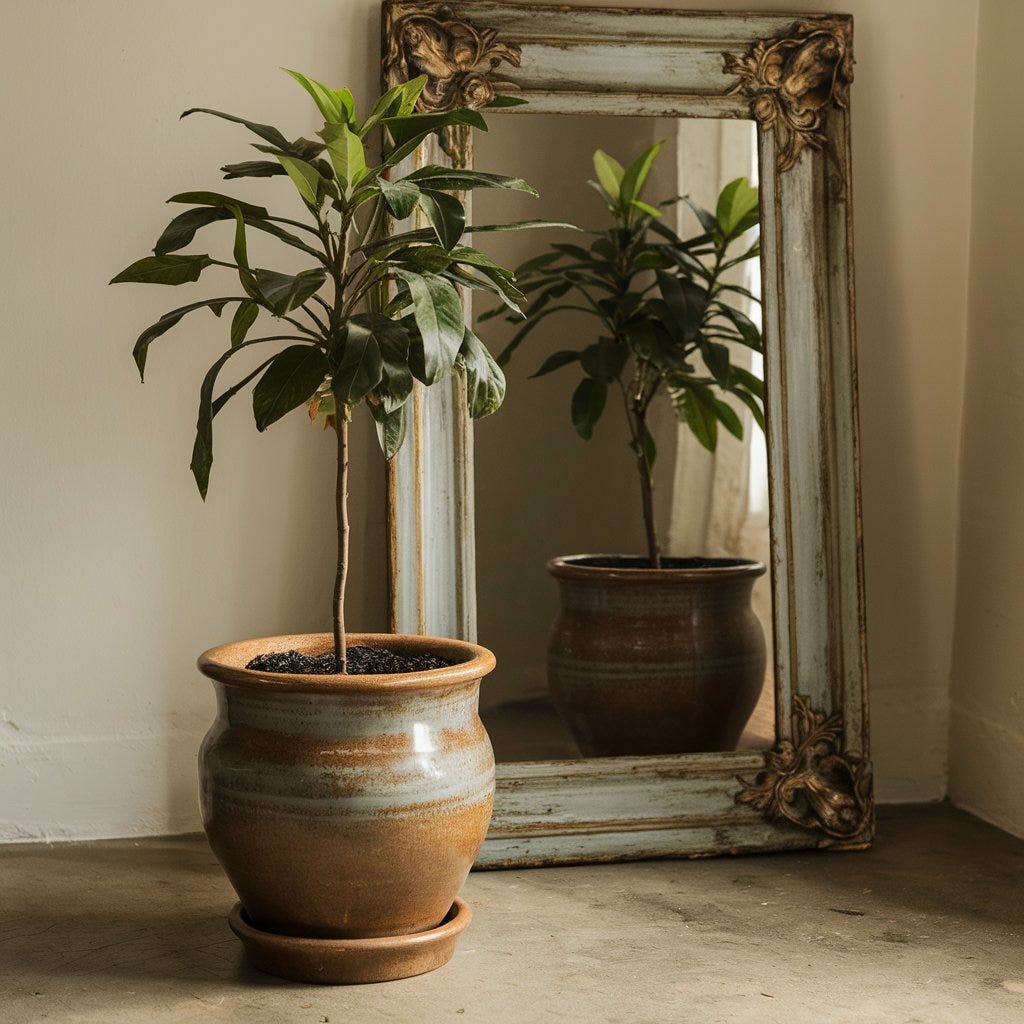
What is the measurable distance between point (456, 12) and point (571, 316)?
1.88 feet

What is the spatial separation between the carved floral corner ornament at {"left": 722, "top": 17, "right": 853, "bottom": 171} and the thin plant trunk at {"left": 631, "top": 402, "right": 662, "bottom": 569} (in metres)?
0.54

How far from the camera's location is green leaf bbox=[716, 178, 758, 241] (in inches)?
95.5

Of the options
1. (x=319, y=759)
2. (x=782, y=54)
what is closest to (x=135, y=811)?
(x=319, y=759)

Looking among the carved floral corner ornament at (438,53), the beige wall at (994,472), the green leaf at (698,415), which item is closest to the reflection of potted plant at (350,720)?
the carved floral corner ornament at (438,53)

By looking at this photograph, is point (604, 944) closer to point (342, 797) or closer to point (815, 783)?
point (342, 797)

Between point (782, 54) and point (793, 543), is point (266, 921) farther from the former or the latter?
point (782, 54)

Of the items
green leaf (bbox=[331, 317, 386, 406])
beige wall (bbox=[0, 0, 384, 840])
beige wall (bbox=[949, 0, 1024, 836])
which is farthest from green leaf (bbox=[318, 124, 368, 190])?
beige wall (bbox=[949, 0, 1024, 836])

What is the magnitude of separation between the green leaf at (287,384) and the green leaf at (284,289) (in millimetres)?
93

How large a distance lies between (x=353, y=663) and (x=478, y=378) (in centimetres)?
49

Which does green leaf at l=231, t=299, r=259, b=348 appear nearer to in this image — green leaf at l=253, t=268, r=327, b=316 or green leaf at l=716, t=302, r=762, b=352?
green leaf at l=253, t=268, r=327, b=316

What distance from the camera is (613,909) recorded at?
6.89 feet

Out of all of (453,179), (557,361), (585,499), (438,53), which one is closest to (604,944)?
(585,499)

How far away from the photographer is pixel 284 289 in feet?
5.47

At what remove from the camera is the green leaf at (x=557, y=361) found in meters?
2.38
